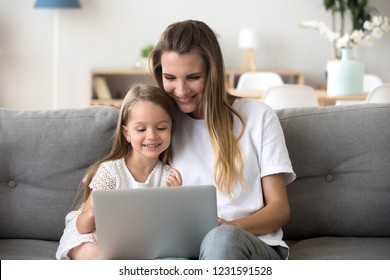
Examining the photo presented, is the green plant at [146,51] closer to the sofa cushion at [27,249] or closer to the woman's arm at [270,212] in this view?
the sofa cushion at [27,249]

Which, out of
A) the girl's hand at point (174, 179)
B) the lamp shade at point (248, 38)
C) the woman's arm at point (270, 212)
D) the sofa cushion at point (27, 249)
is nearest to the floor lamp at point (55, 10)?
the lamp shade at point (248, 38)

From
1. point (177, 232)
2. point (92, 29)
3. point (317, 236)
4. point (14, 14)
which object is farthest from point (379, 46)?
point (177, 232)

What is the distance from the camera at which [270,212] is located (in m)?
1.90

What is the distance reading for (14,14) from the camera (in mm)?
6305

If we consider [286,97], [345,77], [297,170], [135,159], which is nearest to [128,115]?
[135,159]

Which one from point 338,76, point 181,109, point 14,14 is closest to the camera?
point 181,109

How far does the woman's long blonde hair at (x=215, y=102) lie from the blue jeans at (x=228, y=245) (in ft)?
0.97

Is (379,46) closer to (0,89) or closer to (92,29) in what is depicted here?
(92,29)

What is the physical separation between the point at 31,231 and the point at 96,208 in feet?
1.88

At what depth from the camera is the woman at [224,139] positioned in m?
1.95

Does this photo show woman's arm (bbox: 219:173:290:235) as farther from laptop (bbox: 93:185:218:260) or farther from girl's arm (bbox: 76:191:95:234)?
girl's arm (bbox: 76:191:95:234)

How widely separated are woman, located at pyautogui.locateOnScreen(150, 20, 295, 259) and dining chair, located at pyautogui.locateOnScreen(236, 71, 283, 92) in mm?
2946

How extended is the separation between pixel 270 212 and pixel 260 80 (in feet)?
10.4
